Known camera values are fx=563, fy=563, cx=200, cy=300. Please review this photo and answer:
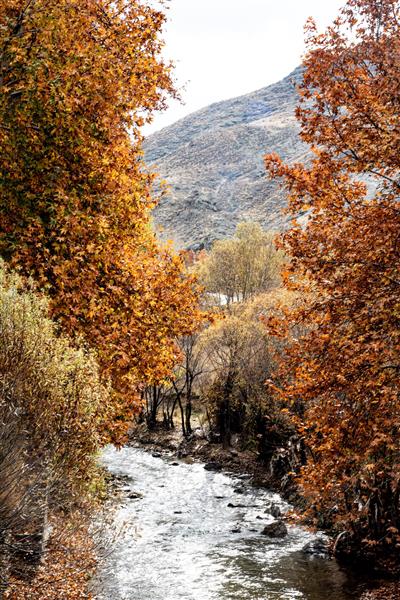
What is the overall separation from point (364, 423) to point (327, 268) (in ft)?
12.8

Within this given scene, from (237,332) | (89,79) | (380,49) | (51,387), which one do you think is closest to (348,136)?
(380,49)

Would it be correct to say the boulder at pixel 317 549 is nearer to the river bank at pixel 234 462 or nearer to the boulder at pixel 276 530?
the river bank at pixel 234 462

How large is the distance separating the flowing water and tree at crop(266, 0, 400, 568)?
20.3 feet

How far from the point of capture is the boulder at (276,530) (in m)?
26.5

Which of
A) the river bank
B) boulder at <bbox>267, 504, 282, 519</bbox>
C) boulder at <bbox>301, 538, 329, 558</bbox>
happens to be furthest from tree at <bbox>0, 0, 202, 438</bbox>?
boulder at <bbox>267, 504, 282, 519</bbox>

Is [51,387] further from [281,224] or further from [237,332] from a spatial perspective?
[281,224]

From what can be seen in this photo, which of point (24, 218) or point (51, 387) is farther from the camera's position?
point (24, 218)

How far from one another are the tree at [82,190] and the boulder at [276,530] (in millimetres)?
14805

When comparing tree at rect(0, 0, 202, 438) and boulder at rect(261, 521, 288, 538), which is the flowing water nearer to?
boulder at rect(261, 521, 288, 538)

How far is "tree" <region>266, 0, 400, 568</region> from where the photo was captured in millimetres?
12898

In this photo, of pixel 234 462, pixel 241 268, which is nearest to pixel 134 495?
pixel 234 462

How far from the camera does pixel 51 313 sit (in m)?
12.7

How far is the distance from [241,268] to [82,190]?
7011 centimetres

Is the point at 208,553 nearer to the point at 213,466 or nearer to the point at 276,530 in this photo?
the point at 276,530
